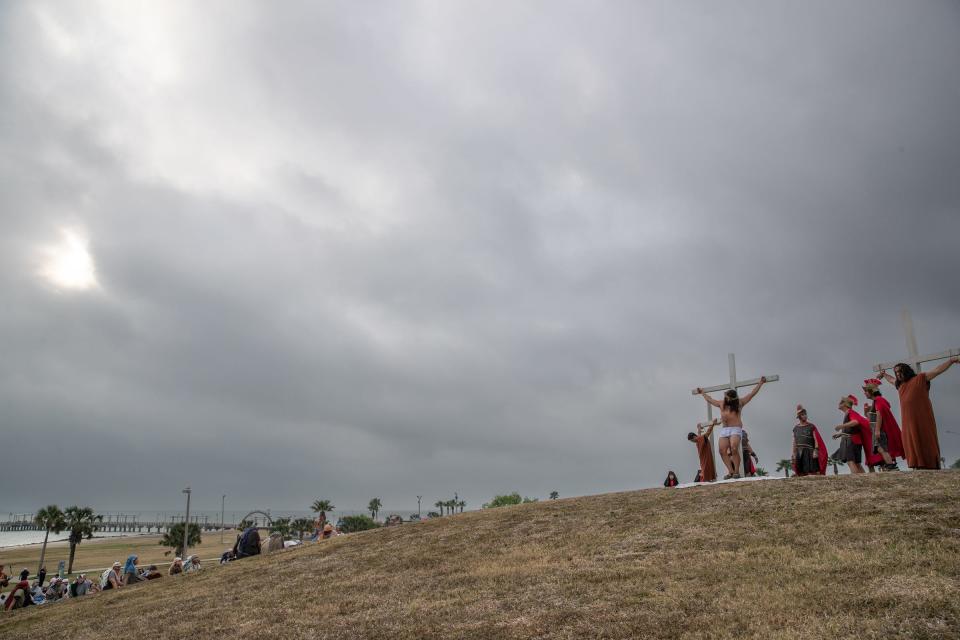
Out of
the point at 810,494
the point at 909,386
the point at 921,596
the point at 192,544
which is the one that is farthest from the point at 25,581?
the point at 192,544

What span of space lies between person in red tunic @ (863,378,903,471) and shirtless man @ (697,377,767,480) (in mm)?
3251

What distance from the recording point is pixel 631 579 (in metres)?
10.9

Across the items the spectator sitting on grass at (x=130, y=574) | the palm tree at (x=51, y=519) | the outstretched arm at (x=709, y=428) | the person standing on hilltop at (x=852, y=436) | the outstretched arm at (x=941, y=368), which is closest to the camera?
the outstretched arm at (x=941, y=368)

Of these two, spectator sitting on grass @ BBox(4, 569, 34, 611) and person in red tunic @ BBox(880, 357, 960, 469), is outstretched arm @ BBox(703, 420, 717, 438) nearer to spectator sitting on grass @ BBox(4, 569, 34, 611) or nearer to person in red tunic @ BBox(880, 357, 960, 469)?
person in red tunic @ BBox(880, 357, 960, 469)

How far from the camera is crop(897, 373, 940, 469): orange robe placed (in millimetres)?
16031

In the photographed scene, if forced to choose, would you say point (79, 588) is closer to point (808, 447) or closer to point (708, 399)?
point (708, 399)

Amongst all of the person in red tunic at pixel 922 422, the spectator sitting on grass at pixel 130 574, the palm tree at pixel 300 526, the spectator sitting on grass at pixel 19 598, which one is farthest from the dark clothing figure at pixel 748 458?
the palm tree at pixel 300 526

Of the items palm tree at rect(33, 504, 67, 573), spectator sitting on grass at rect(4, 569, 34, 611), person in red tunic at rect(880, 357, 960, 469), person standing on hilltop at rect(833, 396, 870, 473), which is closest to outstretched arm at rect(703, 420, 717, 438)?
person standing on hilltop at rect(833, 396, 870, 473)

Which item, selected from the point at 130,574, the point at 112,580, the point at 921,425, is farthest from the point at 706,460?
the point at 112,580

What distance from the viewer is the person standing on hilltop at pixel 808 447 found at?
18.8m

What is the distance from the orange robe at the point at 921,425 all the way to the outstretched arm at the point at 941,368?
0.44ft

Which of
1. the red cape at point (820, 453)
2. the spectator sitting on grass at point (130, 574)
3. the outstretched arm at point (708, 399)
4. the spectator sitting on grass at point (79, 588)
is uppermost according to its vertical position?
the outstretched arm at point (708, 399)

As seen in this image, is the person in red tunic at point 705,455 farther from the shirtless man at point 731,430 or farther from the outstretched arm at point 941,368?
the outstretched arm at point 941,368

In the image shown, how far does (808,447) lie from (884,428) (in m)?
2.09
